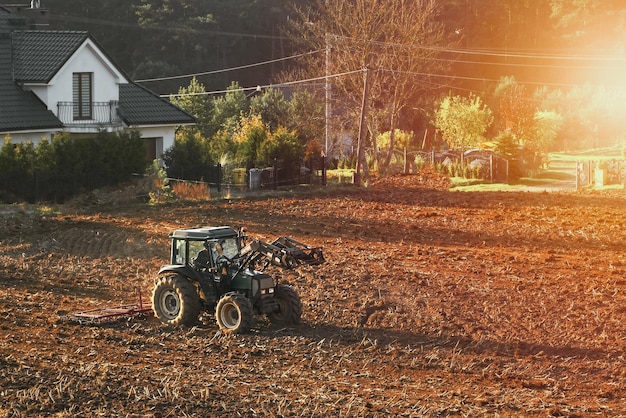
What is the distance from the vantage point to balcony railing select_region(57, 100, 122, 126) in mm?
40969

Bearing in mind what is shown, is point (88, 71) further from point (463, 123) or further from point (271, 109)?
point (463, 123)

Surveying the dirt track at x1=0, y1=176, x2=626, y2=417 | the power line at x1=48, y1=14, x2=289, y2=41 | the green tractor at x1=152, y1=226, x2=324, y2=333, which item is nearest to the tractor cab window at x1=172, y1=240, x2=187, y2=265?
the green tractor at x1=152, y1=226, x2=324, y2=333

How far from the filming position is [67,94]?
41219 millimetres

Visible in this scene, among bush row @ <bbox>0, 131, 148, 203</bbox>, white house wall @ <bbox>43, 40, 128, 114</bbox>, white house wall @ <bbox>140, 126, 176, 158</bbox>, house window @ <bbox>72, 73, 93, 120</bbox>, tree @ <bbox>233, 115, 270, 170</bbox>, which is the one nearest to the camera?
bush row @ <bbox>0, 131, 148, 203</bbox>

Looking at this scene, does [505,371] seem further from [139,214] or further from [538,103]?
[538,103]

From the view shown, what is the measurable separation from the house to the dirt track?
8.97 meters

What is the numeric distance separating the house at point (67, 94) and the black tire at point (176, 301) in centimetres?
2221

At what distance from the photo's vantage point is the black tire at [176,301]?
17.4 metres

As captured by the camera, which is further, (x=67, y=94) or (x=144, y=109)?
(x=144, y=109)

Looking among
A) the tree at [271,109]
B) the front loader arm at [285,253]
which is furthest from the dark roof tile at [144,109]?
the front loader arm at [285,253]

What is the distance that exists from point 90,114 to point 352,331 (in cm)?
2700

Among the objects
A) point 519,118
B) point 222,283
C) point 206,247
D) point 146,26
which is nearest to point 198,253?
point 206,247

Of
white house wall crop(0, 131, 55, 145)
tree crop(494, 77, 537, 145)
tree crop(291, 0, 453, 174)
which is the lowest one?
white house wall crop(0, 131, 55, 145)

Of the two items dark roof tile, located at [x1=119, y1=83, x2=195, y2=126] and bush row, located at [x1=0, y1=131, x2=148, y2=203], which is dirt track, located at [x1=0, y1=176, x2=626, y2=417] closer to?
bush row, located at [x1=0, y1=131, x2=148, y2=203]
